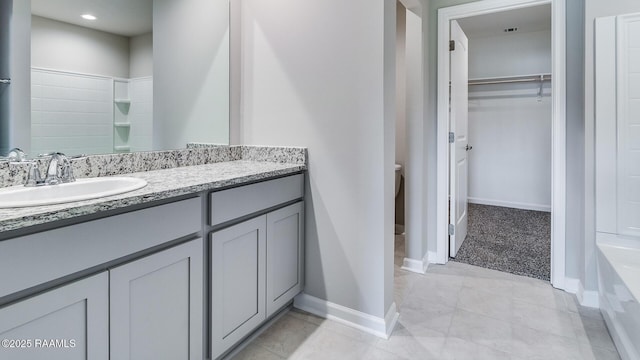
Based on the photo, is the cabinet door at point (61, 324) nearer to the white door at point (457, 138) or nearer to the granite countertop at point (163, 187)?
the granite countertop at point (163, 187)

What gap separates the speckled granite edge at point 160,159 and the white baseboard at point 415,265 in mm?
1310

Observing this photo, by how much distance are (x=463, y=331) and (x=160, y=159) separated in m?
1.84

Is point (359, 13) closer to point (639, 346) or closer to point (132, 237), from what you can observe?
point (132, 237)

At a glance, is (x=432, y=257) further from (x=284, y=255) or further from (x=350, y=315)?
(x=284, y=255)

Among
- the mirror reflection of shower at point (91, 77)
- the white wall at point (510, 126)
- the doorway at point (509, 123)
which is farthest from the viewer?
the white wall at point (510, 126)

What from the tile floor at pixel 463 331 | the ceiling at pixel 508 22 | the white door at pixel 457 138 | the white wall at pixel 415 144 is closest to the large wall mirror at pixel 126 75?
the tile floor at pixel 463 331

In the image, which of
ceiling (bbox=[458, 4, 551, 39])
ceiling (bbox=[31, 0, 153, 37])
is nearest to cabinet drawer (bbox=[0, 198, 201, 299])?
ceiling (bbox=[31, 0, 153, 37])

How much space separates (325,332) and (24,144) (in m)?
1.58

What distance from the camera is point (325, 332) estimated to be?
1.86m

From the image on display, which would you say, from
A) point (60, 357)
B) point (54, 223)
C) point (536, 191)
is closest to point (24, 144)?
point (54, 223)

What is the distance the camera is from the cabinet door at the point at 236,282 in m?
1.48

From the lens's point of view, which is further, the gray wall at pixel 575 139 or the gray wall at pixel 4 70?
the gray wall at pixel 575 139

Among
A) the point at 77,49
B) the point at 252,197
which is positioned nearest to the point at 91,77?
the point at 77,49

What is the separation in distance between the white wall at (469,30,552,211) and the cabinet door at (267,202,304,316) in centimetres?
402
